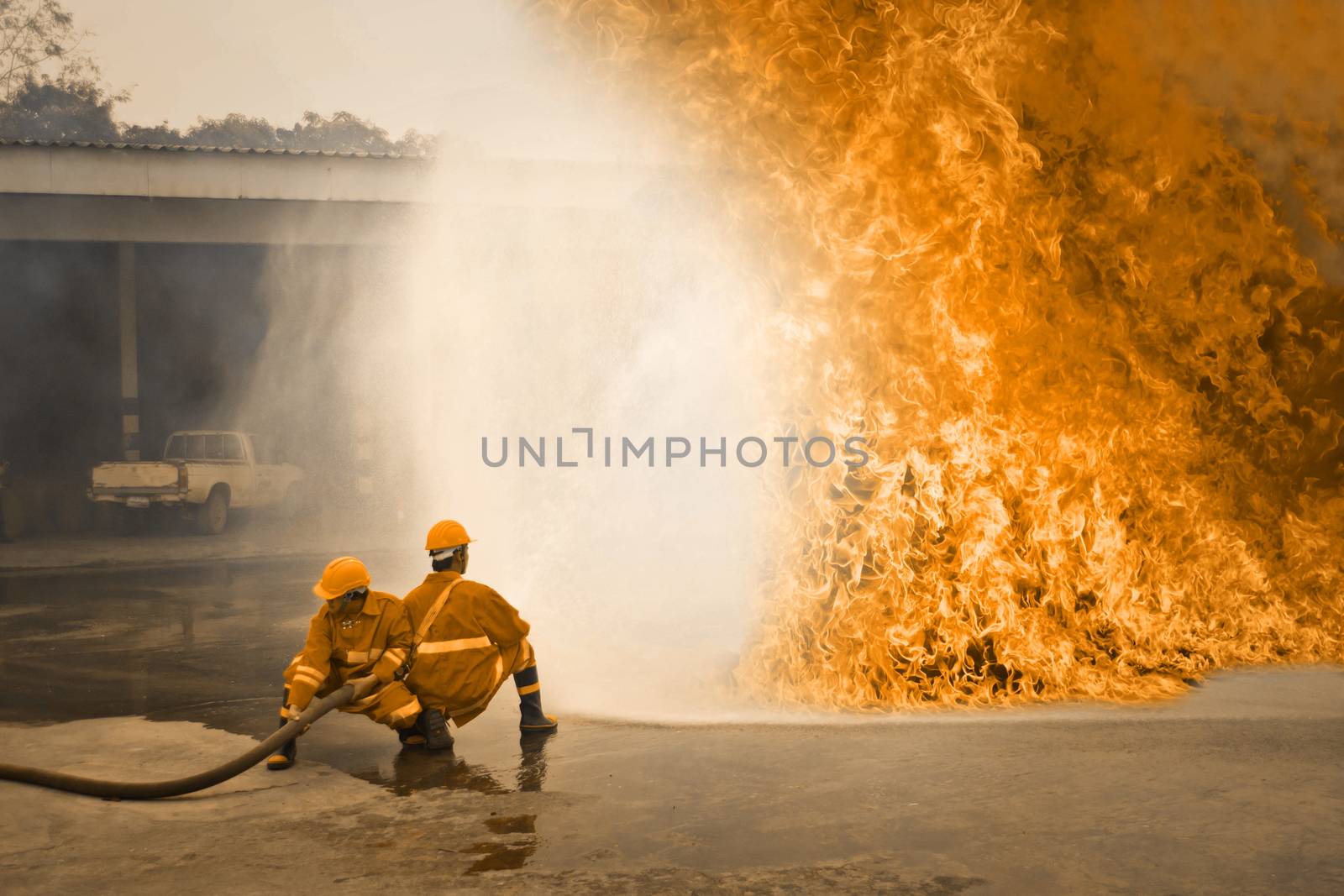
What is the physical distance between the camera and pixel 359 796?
561cm

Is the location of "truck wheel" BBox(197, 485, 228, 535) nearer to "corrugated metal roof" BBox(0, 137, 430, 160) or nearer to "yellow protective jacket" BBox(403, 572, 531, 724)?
"corrugated metal roof" BBox(0, 137, 430, 160)

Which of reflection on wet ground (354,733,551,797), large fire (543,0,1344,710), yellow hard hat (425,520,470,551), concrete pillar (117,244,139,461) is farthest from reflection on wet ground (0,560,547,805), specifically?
concrete pillar (117,244,139,461)

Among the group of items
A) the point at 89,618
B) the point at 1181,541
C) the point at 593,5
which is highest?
the point at 593,5

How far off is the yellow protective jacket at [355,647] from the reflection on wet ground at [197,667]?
488mm

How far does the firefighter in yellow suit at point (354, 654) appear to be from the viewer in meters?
6.11

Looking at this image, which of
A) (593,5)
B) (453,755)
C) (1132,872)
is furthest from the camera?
(593,5)

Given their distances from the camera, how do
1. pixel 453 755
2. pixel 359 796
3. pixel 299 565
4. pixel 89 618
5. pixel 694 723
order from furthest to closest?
1. pixel 299 565
2. pixel 89 618
3. pixel 694 723
4. pixel 453 755
5. pixel 359 796

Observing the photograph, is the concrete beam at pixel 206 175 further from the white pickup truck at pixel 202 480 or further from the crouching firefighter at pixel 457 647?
the crouching firefighter at pixel 457 647

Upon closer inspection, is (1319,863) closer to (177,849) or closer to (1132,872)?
(1132,872)

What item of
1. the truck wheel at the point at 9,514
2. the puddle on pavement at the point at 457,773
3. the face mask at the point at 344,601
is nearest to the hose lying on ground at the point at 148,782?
the puddle on pavement at the point at 457,773

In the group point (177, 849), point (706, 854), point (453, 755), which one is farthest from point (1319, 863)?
point (177, 849)

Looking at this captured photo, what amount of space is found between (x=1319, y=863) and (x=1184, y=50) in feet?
20.9

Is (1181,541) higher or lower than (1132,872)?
higher

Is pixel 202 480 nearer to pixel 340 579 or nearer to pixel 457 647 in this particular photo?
pixel 340 579
